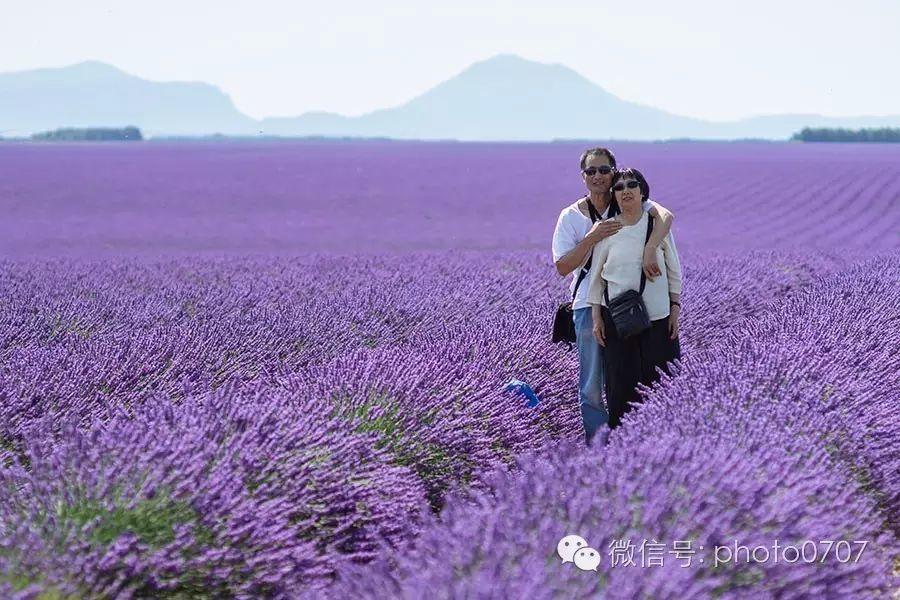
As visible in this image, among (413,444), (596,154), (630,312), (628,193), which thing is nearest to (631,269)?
(630,312)

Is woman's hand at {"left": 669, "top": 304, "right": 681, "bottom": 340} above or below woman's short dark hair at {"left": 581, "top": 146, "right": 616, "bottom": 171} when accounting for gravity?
below

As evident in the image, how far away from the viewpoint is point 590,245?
351cm

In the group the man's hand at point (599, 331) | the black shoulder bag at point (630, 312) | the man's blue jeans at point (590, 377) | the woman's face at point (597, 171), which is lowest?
the man's blue jeans at point (590, 377)

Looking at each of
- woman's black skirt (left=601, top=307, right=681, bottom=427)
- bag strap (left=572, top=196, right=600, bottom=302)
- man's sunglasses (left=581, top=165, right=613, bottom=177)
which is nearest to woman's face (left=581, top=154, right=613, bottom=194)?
man's sunglasses (left=581, top=165, right=613, bottom=177)

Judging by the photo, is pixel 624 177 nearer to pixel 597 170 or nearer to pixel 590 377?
pixel 597 170

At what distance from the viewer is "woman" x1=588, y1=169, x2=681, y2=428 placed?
355 centimetres

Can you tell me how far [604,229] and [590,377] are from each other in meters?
0.58

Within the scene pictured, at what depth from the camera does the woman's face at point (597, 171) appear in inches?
138

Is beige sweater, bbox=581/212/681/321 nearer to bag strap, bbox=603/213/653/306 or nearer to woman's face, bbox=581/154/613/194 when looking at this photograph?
bag strap, bbox=603/213/653/306

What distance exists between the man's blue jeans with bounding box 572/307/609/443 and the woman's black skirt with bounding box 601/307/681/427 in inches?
1.9

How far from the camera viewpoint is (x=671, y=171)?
23.4 meters

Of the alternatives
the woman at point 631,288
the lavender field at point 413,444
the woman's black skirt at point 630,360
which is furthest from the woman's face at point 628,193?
the lavender field at point 413,444

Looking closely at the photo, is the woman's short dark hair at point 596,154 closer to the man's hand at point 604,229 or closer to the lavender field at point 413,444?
the man's hand at point 604,229

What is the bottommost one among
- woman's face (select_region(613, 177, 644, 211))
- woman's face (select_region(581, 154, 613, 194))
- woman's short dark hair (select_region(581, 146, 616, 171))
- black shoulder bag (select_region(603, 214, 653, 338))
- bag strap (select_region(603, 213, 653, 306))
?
black shoulder bag (select_region(603, 214, 653, 338))
